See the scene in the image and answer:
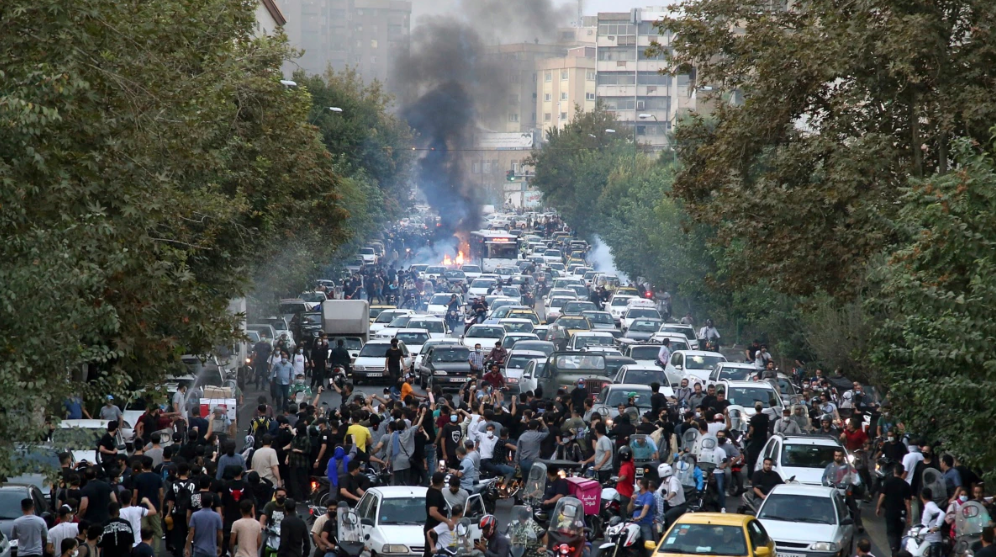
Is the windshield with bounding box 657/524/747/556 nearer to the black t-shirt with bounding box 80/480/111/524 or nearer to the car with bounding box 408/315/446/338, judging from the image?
the black t-shirt with bounding box 80/480/111/524

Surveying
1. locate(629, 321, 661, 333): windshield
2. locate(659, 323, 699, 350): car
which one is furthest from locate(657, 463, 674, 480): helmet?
locate(629, 321, 661, 333): windshield

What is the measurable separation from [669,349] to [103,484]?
2580 cm

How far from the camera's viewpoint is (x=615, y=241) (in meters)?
72.4

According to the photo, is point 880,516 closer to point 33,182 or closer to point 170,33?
point 170,33

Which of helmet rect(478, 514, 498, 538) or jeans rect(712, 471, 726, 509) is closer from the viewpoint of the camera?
helmet rect(478, 514, 498, 538)

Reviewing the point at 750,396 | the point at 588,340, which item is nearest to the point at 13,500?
the point at 750,396

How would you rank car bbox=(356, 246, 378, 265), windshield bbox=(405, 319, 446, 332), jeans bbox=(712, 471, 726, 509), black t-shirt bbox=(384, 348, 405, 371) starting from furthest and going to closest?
car bbox=(356, 246, 378, 265) → windshield bbox=(405, 319, 446, 332) → black t-shirt bbox=(384, 348, 405, 371) → jeans bbox=(712, 471, 726, 509)

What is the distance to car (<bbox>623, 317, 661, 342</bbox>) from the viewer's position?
45.0 m

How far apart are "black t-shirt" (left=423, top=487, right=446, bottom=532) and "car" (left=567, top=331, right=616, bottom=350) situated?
75.7 ft

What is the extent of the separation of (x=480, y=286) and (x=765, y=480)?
137ft

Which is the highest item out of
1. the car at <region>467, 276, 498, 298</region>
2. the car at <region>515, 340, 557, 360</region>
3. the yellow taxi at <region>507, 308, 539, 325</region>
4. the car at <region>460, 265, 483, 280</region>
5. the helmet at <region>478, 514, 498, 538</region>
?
the car at <region>460, 265, 483, 280</region>

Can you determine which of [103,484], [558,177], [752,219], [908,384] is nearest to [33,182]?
[103,484]

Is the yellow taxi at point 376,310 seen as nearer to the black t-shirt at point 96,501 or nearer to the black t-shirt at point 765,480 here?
the black t-shirt at point 765,480

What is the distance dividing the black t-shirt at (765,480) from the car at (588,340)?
18989 mm
